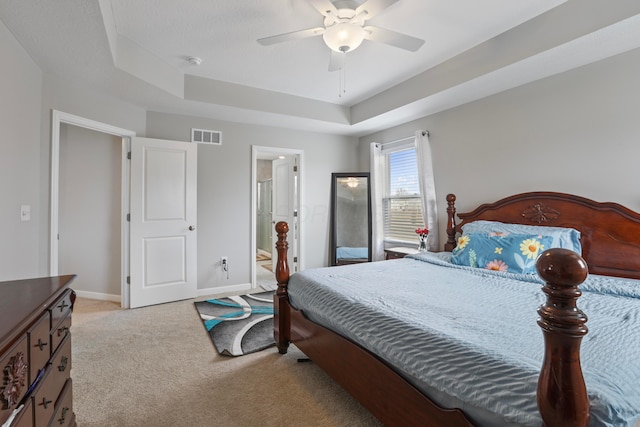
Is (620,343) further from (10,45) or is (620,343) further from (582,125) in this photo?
(10,45)

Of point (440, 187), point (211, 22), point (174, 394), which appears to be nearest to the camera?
point (174, 394)

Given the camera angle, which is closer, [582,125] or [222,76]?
[582,125]

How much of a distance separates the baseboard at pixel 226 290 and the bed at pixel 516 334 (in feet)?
6.29

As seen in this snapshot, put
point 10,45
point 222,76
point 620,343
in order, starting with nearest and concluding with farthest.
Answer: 1. point 620,343
2. point 10,45
3. point 222,76

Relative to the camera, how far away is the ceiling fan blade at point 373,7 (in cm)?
182

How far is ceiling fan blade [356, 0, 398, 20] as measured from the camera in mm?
1824

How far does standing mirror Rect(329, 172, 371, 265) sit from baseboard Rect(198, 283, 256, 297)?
1.41 meters

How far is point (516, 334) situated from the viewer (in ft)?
3.90

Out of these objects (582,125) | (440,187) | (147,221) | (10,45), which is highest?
(10,45)

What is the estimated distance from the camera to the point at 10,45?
207 centimetres

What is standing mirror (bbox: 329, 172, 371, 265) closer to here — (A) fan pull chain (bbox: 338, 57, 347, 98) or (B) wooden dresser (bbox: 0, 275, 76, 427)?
(A) fan pull chain (bbox: 338, 57, 347, 98)

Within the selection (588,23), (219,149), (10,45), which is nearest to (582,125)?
(588,23)

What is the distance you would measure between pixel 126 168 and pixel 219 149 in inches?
44.0

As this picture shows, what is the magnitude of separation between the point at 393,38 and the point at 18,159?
114 inches
